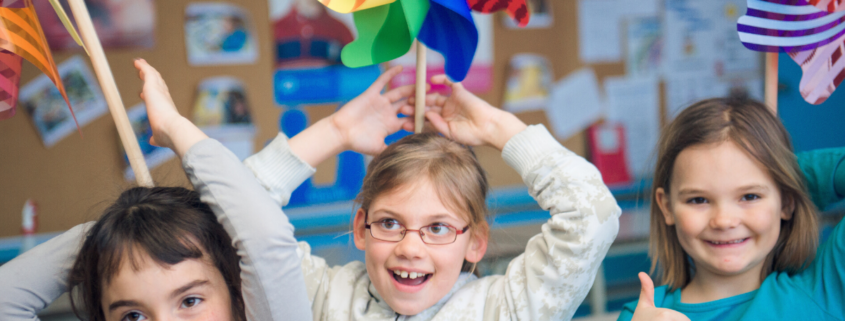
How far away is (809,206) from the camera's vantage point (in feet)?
3.23

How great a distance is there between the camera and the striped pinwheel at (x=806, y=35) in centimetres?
Answer: 94

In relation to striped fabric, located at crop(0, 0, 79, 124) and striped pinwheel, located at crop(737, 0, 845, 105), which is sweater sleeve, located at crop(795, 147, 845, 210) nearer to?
striped pinwheel, located at crop(737, 0, 845, 105)

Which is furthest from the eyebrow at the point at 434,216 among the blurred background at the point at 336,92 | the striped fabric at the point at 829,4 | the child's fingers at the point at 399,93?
the striped fabric at the point at 829,4

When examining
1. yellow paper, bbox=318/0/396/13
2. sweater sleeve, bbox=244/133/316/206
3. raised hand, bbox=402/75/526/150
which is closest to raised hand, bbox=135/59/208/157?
sweater sleeve, bbox=244/133/316/206

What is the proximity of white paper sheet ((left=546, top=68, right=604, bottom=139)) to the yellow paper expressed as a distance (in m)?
1.31

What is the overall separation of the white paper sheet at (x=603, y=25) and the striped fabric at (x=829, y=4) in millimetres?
1111

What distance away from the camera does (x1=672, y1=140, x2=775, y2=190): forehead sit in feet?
3.08

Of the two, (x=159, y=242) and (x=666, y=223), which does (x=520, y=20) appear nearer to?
(x=666, y=223)

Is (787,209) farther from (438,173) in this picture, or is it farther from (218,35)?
(218,35)

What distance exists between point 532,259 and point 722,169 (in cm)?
34

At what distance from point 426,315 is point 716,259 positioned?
1.52 ft

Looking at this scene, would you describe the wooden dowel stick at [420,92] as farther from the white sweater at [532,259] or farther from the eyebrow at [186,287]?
the eyebrow at [186,287]

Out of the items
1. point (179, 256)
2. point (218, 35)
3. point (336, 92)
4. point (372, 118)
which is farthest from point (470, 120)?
point (218, 35)

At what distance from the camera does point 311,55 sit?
1.77m
